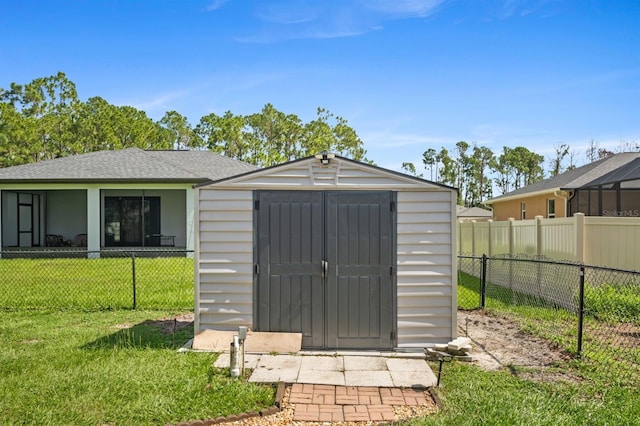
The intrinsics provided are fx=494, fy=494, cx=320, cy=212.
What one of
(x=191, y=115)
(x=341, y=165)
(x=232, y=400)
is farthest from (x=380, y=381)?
(x=191, y=115)

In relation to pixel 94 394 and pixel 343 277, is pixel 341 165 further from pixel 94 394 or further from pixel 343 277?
pixel 94 394

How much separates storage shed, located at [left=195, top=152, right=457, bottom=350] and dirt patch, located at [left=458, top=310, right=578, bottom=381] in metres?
0.60

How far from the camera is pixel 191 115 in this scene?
128 feet

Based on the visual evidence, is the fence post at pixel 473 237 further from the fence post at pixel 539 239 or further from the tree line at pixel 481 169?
the tree line at pixel 481 169

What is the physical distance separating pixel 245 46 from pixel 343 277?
30.5ft

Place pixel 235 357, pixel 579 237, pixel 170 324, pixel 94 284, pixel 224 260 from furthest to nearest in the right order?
1. pixel 94 284
2. pixel 579 237
3. pixel 170 324
4. pixel 224 260
5. pixel 235 357

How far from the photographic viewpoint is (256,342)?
18.9 ft

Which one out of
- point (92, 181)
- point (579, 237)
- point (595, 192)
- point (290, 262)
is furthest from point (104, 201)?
point (595, 192)

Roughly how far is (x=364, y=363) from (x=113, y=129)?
30.9 metres

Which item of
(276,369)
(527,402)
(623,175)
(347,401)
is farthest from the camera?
(623,175)

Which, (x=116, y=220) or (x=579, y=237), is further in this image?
(x=116, y=220)

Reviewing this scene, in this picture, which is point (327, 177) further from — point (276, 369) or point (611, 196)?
point (611, 196)

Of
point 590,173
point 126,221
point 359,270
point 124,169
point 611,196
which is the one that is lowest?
point 359,270

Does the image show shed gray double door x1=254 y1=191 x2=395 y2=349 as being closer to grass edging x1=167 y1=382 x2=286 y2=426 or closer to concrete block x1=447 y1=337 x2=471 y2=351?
concrete block x1=447 y1=337 x2=471 y2=351
